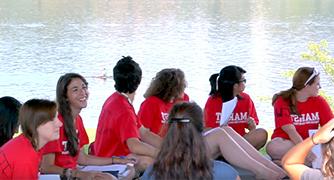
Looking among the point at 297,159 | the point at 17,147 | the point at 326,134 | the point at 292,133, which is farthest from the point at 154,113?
the point at 326,134

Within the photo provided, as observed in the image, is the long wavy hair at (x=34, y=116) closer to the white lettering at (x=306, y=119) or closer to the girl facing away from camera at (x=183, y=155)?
the girl facing away from camera at (x=183, y=155)

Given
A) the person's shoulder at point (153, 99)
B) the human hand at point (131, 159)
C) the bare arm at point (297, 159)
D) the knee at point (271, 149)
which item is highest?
the person's shoulder at point (153, 99)

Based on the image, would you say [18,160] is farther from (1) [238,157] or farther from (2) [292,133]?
(2) [292,133]

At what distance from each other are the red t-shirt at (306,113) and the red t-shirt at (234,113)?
1.29ft

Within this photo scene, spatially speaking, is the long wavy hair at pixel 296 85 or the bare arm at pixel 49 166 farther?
the long wavy hair at pixel 296 85

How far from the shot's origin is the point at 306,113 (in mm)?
4664

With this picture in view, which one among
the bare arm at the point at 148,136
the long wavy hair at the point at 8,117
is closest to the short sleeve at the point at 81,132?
the bare arm at the point at 148,136

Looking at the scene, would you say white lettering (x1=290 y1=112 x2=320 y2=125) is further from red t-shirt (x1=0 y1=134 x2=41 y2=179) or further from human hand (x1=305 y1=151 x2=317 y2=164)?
red t-shirt (x1=0 y1=134 x2=41 y2=179)

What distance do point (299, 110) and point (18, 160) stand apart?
2.45 meters

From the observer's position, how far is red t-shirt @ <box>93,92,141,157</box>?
12.8 ft

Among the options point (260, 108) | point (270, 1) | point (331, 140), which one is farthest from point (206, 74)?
point (270, 1)

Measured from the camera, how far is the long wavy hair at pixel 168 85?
14.5 feet

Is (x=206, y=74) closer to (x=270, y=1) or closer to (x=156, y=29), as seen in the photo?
(x=156, y=29)

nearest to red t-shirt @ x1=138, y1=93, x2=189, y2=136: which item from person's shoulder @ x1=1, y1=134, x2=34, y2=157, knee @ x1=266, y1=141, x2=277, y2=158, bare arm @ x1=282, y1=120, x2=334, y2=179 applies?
knee @ x1=266, y1=141, x2=277, y2=158
